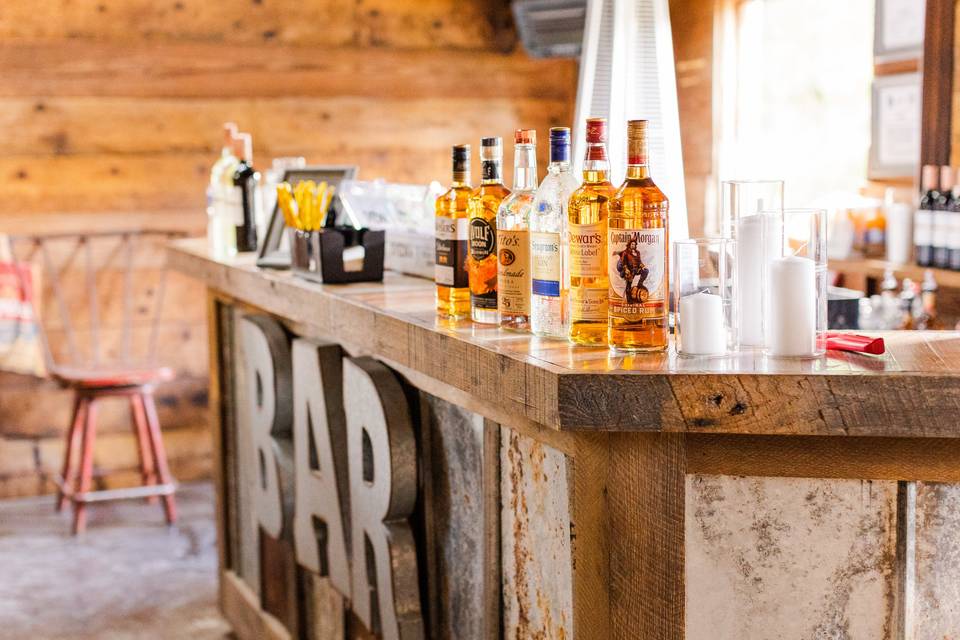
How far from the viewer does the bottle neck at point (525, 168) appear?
1704 mm

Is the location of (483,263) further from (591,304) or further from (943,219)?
(943,219)

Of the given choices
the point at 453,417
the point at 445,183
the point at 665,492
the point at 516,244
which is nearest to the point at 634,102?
the point at 516,244

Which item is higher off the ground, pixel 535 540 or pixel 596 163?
pixel 596 163

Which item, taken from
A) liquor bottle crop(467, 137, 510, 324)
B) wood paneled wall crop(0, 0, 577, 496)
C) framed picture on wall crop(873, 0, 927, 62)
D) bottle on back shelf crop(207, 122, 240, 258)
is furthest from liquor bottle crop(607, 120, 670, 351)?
wood paneled wall crop(0, 0, 577, 496)

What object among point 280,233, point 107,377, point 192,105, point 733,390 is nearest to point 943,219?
point 280,233

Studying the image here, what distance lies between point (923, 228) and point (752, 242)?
204 cm

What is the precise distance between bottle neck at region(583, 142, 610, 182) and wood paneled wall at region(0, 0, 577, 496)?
3495mm

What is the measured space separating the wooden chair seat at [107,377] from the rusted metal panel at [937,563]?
3.21m

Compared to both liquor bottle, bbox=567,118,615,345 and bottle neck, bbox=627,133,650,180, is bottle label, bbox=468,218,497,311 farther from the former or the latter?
bottle neck, bbox=627,133,650,180

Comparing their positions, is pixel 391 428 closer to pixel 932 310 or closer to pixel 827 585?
pixel 827 585

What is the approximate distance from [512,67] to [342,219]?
2807 mm

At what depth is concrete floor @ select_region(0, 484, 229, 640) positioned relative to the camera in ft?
11.0

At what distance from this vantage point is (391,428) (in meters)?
1.99

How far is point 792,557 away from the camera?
55.8 inches
